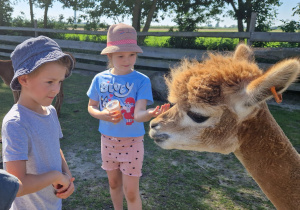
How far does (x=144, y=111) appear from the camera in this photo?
6.68ft

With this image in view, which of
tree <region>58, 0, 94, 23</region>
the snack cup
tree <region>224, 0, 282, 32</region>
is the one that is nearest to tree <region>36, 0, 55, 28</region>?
→ tree <region>58, 0, 94, 23</region>

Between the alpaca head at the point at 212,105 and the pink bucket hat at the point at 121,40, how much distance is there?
52 centimetres

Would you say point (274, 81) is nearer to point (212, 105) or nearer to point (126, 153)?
point (212, 105)

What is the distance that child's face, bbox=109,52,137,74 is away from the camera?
2.14m

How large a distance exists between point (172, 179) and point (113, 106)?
1720 millimetres

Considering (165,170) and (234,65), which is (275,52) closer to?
(165,170)

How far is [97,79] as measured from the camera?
2.33 m

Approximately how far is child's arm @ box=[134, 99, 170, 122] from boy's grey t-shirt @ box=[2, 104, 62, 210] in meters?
0.63

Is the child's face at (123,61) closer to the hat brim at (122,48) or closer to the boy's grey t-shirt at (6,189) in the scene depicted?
the hat brim at (122,48)

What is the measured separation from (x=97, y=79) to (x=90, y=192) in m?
1.43

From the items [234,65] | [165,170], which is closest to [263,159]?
[234,65]

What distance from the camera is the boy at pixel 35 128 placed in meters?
1.31

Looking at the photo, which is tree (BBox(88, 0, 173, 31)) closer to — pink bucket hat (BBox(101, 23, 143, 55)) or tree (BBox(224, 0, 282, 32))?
tree (BBox(224, 0, 282, 32))

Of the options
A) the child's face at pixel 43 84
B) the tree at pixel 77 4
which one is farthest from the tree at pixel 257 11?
the child's face at pixel 43 84
